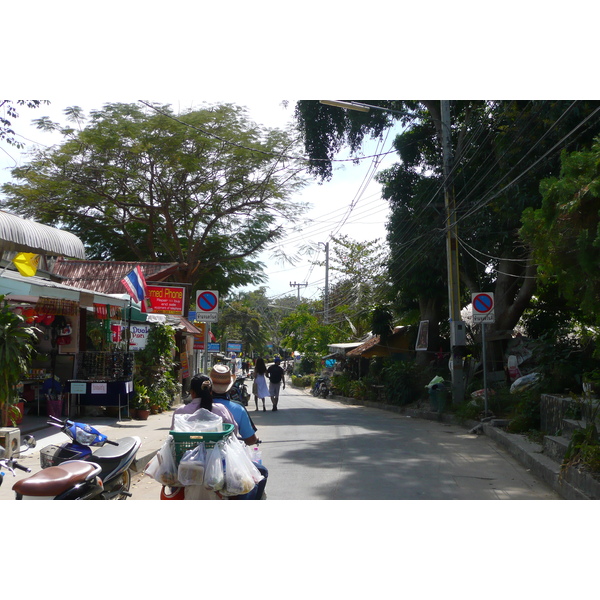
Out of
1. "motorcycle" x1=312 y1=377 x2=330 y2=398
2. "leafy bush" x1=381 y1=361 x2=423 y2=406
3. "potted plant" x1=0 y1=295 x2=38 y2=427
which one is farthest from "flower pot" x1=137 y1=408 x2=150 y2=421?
"motorcycle" x1=312 y1=377 x2=330 y2=398

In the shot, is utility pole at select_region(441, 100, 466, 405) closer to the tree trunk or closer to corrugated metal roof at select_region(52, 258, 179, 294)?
the tree trunk

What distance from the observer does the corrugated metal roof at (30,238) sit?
30.3ft

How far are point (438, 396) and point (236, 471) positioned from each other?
14.6 m

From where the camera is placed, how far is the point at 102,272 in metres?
23.5

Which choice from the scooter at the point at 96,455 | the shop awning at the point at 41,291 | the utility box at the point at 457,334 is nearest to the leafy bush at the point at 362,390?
the utility box at the point at 457,334

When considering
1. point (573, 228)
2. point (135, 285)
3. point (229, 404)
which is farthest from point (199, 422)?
point (135, 285)

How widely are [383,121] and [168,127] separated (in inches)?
307

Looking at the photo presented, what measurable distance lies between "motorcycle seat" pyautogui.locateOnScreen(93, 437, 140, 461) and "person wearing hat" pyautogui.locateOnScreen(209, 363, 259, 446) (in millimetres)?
1407

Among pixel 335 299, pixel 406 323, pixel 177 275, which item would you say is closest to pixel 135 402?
pixel 177 275

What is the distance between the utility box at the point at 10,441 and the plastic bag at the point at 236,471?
4668 mm

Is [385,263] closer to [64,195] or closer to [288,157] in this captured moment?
[288,157]

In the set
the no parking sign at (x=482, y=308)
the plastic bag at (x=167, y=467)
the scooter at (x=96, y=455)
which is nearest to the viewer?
the plastic bag at (x=167, y=467)

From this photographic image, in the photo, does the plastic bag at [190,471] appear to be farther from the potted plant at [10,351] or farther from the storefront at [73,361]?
the storefront at [73,361]

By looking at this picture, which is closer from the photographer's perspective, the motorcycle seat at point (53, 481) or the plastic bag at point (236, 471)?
the plastic bag at point (236, 471)
